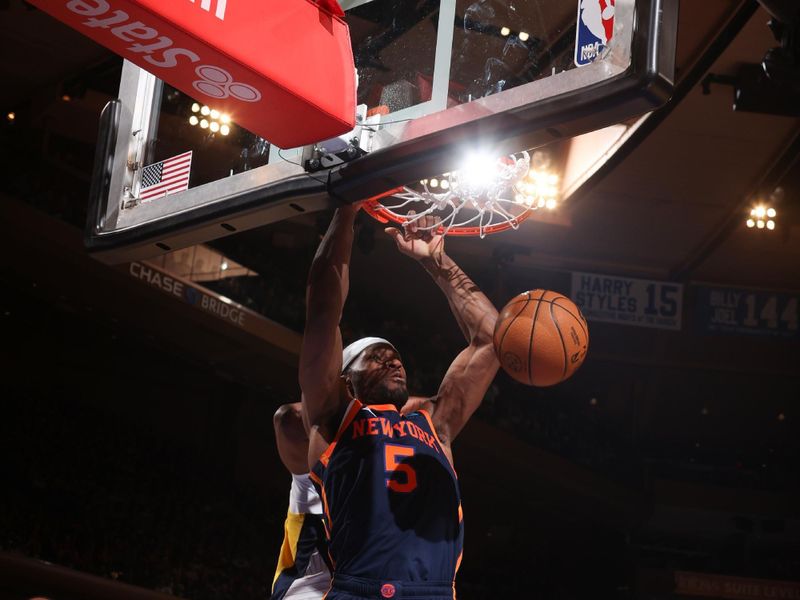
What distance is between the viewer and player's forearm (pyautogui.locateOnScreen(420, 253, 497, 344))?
12.4ft

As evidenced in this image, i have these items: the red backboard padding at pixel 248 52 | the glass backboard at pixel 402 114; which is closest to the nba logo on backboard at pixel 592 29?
the glass backboard at pixel 402 114

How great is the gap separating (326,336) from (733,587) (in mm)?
13870

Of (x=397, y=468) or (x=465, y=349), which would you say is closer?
(x=397, y=468)

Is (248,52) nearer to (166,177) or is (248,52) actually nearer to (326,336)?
(166,177)

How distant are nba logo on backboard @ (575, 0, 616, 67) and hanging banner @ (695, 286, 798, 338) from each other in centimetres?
1465

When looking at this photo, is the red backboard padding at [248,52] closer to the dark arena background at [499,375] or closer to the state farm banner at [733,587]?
the dark arena background at [499,375]

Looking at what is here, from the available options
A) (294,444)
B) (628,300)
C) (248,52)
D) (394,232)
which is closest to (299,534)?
(294,444)

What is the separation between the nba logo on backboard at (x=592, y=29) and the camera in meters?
2.43

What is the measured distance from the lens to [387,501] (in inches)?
121

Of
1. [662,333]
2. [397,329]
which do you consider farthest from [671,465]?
[397,329]

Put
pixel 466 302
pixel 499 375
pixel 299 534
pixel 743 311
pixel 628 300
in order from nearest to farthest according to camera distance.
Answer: pixel 299 534 → pixel 466 302 → pixel 628 300 → pixel 499 375 → pixel 743 311

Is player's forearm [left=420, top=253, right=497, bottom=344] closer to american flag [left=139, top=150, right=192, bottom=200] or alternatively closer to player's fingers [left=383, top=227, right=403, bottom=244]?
player's fingers [left=383, top=227, right=403, bottom=244]

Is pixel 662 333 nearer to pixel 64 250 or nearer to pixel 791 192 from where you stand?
pixel 791 192

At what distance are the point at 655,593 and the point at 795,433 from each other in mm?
4988
